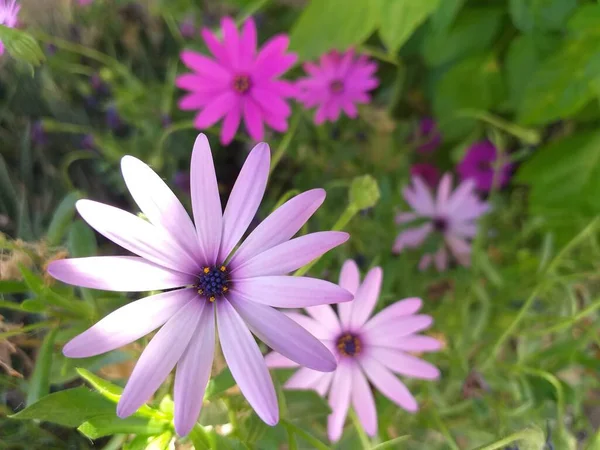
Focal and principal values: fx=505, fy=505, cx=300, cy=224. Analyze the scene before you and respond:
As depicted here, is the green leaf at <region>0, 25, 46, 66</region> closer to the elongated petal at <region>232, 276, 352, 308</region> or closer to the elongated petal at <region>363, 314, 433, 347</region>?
the elongated petal at <region>232, 276, 352, 308</region>

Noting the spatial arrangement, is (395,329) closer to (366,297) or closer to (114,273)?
(366,297)

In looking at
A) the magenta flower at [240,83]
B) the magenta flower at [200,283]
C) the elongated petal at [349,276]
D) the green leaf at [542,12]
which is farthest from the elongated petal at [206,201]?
the green leaf at [542,12]

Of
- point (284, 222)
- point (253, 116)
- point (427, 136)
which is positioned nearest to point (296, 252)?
point (284, 222)

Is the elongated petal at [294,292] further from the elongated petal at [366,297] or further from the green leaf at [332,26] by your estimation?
the green leaf at [332,26]

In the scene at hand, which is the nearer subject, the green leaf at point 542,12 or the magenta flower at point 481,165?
the green leaf at point 542,12

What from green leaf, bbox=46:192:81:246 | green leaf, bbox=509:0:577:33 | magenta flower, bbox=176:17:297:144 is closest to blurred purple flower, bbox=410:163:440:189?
green leaf, bbox=509:0:577:33

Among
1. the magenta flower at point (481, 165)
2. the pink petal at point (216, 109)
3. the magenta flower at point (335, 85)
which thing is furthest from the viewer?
the magenta flower at point (481, 165)
